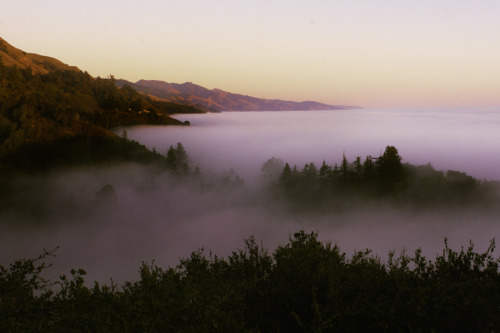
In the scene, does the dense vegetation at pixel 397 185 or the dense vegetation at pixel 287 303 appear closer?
the dense vegetation at pixel 287 303

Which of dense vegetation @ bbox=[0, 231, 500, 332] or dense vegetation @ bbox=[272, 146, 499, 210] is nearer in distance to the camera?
dense vegetation @ bbox=[0, 231, 500, 332]

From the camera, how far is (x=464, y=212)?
194 meters

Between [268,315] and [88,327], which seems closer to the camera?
[88,327]

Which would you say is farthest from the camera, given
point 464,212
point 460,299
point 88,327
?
point 464,212

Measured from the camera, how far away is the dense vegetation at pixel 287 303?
19.9 metres

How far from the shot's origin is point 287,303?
2414 centimetres

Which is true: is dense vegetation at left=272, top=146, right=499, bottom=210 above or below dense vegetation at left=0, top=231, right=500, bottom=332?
below

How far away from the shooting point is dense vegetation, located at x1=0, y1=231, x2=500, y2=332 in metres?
19.9

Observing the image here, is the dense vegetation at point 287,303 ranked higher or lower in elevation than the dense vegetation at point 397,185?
higher

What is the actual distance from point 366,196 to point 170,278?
164 m

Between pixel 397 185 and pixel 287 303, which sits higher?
pixel 287 303

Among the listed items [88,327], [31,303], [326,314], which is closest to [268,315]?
[326,314]

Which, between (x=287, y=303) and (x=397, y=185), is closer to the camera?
(x=287, y=303)

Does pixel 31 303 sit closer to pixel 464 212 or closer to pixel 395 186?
pixel 395 186
